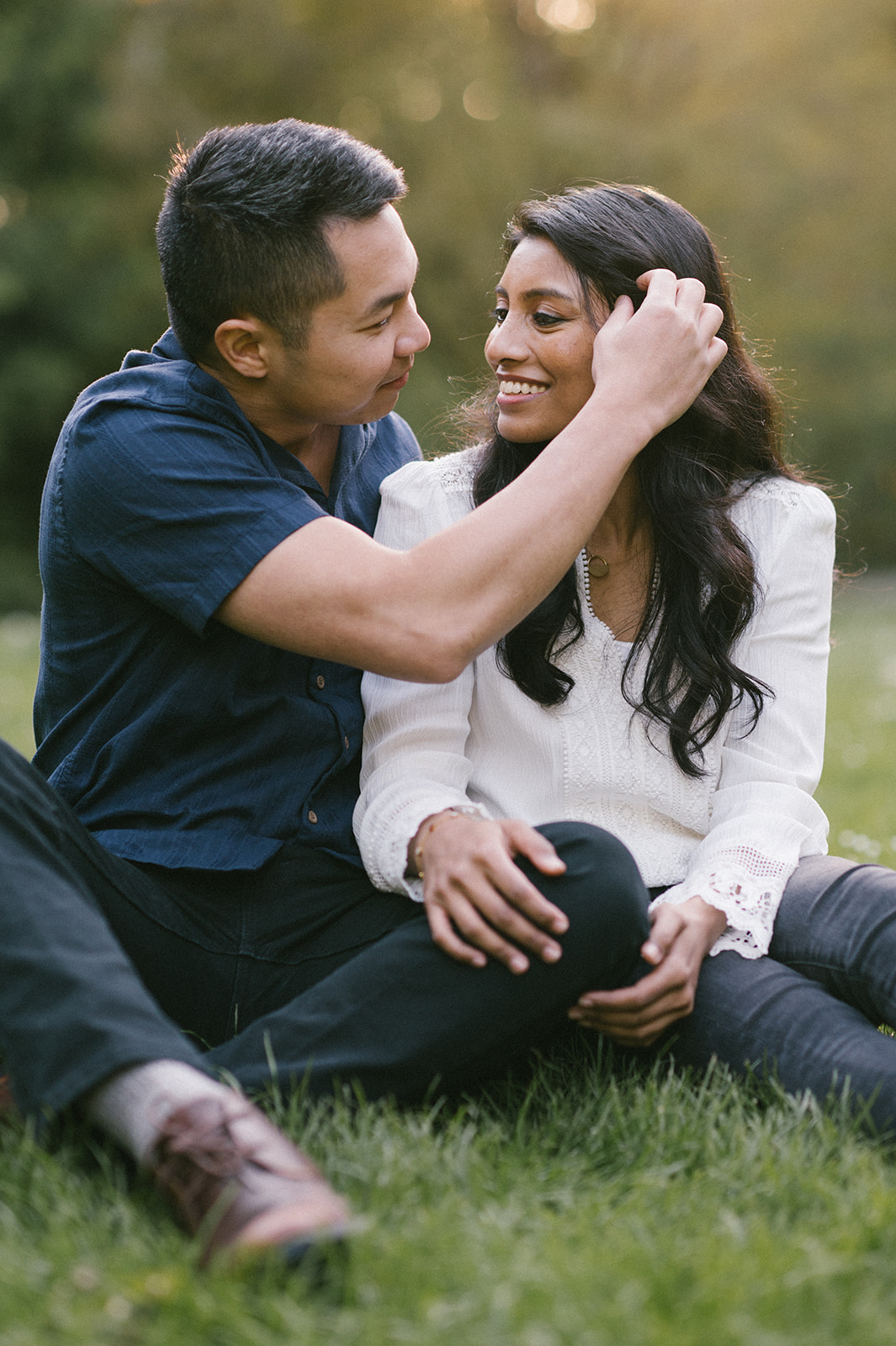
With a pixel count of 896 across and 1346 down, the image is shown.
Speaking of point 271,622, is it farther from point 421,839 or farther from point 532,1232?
point 532,1232

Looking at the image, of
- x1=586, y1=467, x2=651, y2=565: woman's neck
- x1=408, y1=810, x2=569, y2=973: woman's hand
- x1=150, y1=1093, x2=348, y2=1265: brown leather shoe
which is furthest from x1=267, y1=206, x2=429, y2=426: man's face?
x1=150, y1=1093, x2=348, y2=1265: brown leather shoe

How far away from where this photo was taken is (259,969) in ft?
8.34

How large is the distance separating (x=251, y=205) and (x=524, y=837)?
130 centimetres

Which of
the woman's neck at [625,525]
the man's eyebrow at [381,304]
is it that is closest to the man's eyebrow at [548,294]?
the man's eyebrow at [381,304]

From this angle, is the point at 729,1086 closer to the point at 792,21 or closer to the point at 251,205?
the point at 251,205

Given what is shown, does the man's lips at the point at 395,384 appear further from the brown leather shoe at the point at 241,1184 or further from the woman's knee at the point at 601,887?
Answer: the brown leather shoe at the point at 241,1184

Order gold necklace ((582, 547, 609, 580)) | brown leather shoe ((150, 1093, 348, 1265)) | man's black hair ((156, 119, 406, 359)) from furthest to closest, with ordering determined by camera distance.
A: gold necklace ((582, 547, 609, 580)), man's black hair ((156, 119, 406, 359)), brown leather shoe ((150, 1093, 348, 1265))

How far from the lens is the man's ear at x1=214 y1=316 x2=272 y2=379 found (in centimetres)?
266

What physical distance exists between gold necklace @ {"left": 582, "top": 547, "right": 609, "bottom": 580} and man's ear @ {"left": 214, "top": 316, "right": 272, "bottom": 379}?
31.7 inches

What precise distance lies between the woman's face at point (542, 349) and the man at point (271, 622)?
0.67 ft

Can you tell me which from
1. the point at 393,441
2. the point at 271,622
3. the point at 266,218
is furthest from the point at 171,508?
the point at 393,441

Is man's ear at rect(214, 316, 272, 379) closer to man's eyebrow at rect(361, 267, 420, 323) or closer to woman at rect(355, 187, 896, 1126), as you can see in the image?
man's eyebrow at rect(361, 267, 420, 323)

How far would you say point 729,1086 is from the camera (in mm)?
2324

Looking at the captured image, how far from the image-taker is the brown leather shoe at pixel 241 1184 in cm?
162
